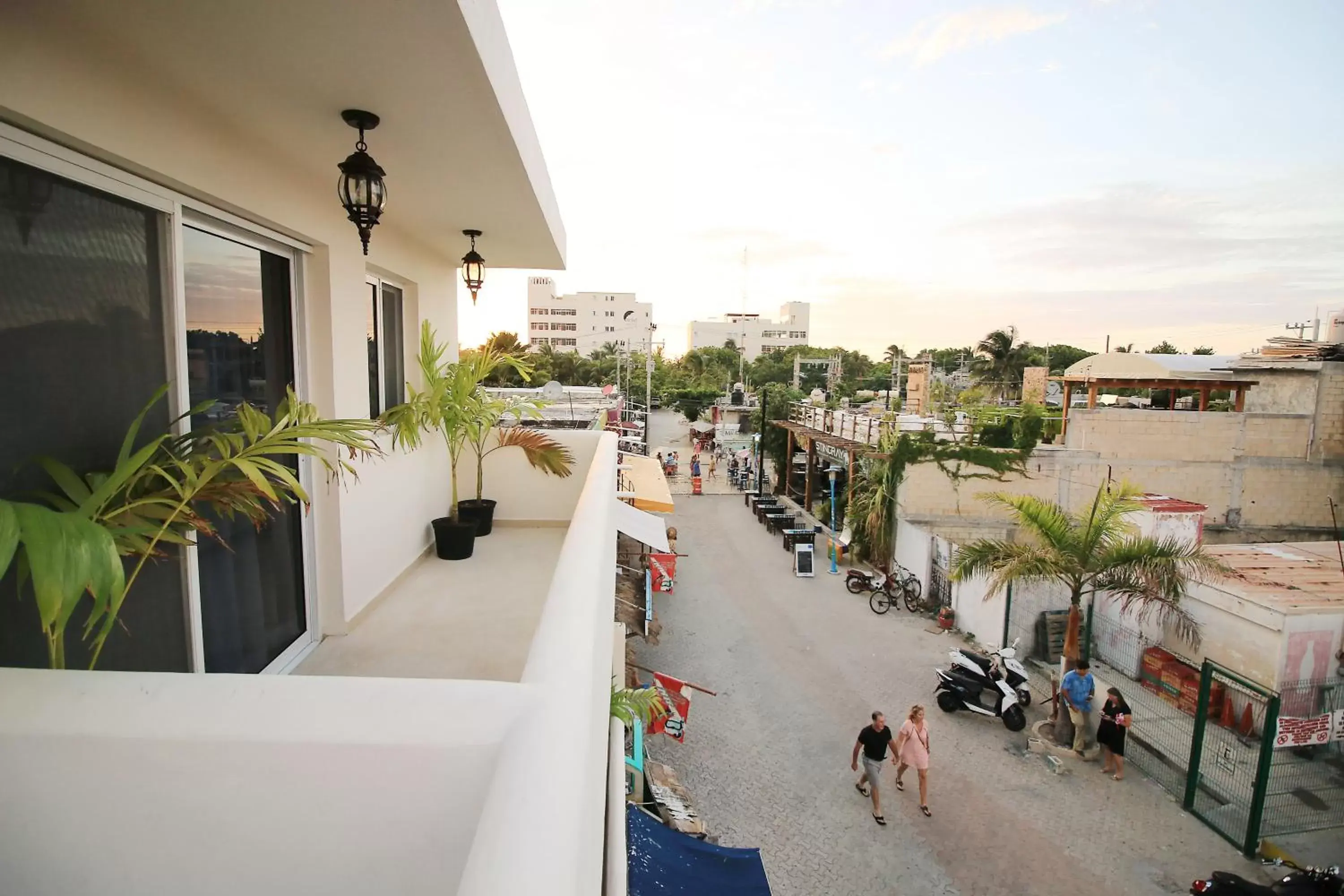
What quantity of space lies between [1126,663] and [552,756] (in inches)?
463

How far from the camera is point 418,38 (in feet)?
7.12

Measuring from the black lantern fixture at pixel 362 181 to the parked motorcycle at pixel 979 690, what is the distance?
947 centimetres

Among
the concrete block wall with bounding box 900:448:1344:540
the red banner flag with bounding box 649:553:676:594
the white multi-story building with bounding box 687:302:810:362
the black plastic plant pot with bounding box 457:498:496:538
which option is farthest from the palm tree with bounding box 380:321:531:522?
the white multi-story building with bounding box 687:302:810:362

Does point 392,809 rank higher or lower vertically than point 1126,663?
higher

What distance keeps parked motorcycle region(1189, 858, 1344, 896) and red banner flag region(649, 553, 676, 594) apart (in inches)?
349

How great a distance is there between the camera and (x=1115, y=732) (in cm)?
799

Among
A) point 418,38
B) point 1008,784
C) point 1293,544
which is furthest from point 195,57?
point 1293,544

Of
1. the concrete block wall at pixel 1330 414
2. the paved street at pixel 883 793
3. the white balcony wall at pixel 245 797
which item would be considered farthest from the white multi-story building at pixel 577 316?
the white balcony wall at pixel 245 797

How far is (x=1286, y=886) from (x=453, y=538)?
807 centimetres

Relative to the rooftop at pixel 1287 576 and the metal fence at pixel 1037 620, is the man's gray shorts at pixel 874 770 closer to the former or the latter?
the metal fence at pixel 1037 620

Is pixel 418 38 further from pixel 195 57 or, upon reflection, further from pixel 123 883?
pixel 123 883

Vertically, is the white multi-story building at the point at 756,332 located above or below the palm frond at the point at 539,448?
above

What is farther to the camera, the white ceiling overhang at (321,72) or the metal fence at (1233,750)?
the metal fence at (1233,750)

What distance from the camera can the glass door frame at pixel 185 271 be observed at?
2.21 metres
